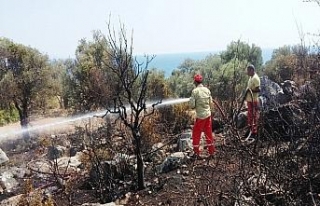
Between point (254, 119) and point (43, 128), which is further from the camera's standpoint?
point (43, 128)

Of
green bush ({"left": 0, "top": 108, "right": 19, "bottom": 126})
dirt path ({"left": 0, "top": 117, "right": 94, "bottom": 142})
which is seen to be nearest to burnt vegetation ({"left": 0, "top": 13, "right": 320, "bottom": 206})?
dirt path ({"left": 0, "top": 117, "right": 94, "bottom": 142})

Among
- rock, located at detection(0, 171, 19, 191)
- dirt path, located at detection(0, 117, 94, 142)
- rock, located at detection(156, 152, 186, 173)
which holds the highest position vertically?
rock, located at detection(156, 152, 186, 173)

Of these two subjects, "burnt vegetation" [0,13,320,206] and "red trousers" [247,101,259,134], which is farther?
"red trousers" [247,101,259,134]

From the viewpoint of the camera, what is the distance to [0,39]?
22.8 metres

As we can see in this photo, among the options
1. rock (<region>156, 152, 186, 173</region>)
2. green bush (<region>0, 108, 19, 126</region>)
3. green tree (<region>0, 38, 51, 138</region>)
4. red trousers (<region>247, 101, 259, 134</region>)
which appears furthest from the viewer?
green bush (<region>0, 108, 19, 126</region>)

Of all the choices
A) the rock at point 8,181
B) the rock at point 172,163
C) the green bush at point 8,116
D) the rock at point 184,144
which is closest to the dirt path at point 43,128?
the green bush at point 8,116

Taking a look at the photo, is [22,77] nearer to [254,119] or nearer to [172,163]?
[172,163]

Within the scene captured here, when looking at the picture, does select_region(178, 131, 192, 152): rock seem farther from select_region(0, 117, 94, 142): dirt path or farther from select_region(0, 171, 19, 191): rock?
select_region(0, 117, 94, 142): dirt path

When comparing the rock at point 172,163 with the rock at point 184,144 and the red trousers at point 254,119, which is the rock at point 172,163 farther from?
the red trousers at point 254,119

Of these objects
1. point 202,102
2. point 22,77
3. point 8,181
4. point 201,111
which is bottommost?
point 8,181

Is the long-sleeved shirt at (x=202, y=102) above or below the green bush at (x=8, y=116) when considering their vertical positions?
above

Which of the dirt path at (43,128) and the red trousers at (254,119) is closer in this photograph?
the red trousers at (254,119)

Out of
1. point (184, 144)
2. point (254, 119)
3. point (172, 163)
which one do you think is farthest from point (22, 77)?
point (254, 119)

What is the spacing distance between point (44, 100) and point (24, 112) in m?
1.39
